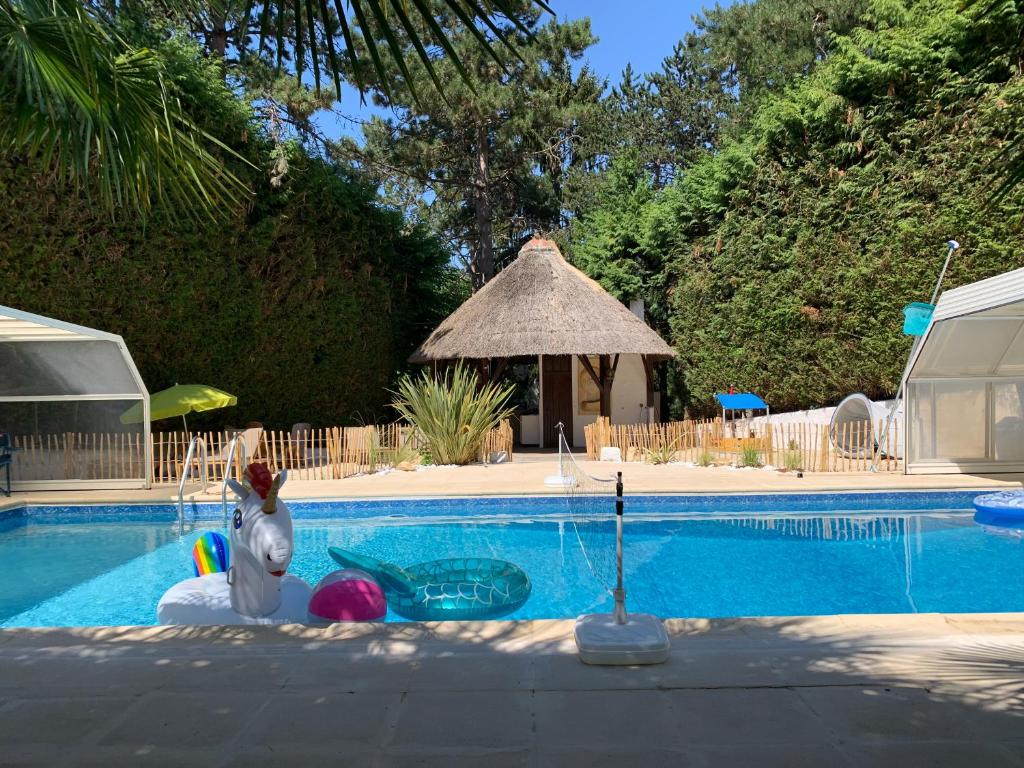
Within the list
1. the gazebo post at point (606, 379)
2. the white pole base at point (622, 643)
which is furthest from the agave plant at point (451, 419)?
the white pole base at point (622, 643)

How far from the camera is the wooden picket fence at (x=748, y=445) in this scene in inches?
433

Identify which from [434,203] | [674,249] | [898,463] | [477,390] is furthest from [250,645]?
[434,203]

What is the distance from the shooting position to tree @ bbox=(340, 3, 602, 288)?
2042 centimetres

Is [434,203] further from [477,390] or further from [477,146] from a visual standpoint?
[477,390]

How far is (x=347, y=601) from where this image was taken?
4414 millimetres

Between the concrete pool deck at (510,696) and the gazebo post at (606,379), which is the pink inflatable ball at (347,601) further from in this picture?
the gazebo post at (606,379)

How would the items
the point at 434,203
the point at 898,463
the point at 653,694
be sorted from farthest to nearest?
the point at 434,203 < the point at 898,463 < the point at 653,694

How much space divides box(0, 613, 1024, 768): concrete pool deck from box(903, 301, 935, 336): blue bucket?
8045 millimetres

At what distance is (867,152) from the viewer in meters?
13.3

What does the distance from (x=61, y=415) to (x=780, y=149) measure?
13.1m

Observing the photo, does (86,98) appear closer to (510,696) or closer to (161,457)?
(510,696)

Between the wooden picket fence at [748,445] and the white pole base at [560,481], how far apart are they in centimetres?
258

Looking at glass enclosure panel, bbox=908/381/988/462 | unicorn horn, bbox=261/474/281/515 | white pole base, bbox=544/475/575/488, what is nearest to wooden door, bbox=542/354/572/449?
white pole base, bbox=544/475/575/488

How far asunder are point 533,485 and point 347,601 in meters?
5.79
